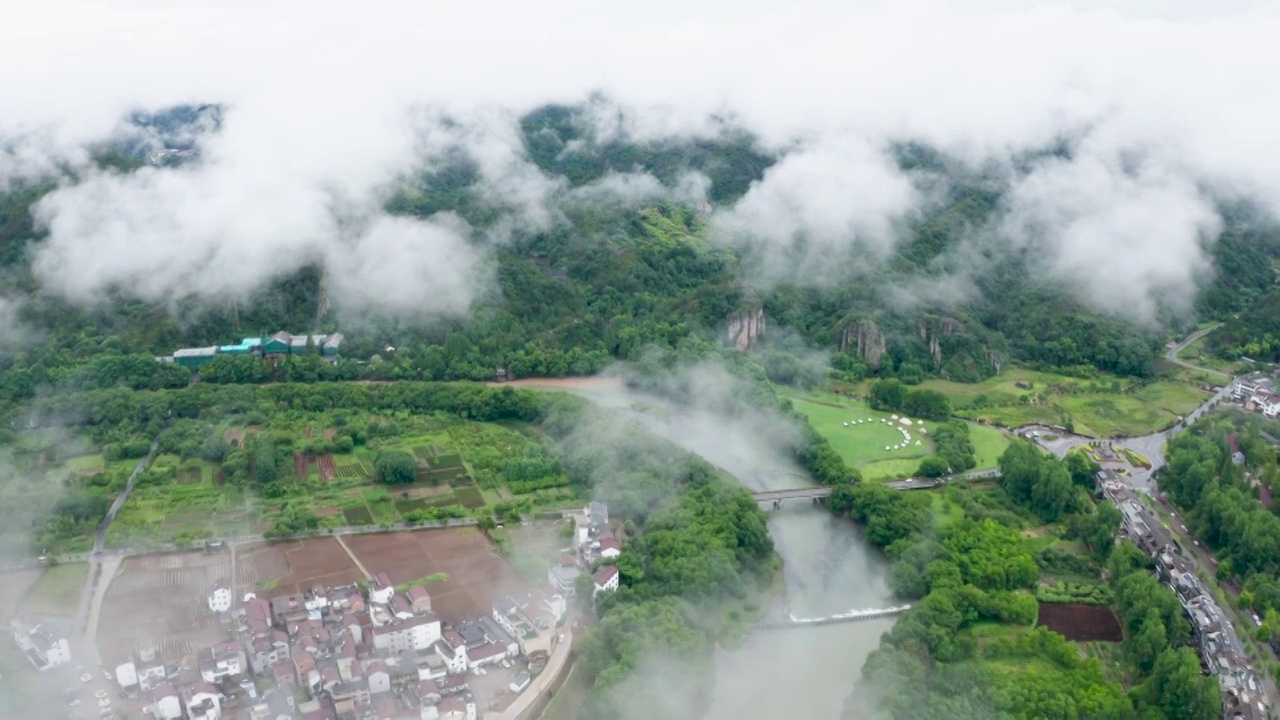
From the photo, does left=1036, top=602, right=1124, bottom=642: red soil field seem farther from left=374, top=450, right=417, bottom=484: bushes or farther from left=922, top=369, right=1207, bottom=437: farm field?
left=374, top=450, right=417, bottom=484: bushes

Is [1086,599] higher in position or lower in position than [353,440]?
higher

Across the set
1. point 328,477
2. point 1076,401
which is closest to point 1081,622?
point 1076,401

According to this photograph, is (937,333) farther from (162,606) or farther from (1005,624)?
(162,606)

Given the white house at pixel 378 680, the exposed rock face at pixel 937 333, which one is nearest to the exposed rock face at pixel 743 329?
the exposed rock face at pixel 937 333

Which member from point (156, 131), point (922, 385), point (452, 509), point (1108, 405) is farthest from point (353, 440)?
point (156, 131)

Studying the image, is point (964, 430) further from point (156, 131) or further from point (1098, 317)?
point (156, 131)

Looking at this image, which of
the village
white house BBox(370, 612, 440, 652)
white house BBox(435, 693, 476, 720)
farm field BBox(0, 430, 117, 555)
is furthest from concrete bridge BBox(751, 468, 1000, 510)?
farm field BBox(0, 430, 117, 555)
